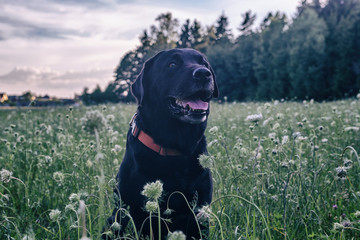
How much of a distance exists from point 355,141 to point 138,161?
3406mm

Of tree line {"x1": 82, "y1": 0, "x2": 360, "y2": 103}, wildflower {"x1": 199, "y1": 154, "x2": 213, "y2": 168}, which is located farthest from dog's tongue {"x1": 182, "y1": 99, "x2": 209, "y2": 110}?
tree line {"x1": 82, "y1": 0, "x2": 360, "y2": 103}

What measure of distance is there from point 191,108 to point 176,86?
0.30m

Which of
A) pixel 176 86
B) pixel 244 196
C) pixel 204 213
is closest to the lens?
pixel 204 213

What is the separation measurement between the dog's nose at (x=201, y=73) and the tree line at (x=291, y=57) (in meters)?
15.9

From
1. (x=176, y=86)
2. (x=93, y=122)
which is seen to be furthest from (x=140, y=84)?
(x=93, y=122)

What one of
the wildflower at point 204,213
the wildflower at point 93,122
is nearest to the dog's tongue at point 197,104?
the wildflower at point 204,213

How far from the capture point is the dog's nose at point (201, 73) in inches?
114

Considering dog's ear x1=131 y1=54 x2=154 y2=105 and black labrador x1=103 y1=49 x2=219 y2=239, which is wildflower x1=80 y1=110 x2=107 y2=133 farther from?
dog's ear x1=131 y1=54 x2=154 y2=105

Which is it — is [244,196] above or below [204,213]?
below

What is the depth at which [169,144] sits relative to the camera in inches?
108

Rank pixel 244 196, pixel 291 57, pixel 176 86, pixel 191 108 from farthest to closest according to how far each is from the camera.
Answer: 1. pixel 291 57
2. pixel 176 86
3. pixel 191 108
4. pixel 244 196

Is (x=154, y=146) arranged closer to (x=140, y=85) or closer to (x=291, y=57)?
(x=140, y=85)

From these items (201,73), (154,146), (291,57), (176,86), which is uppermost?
(291,57)

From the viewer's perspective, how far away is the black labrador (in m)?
2.54
